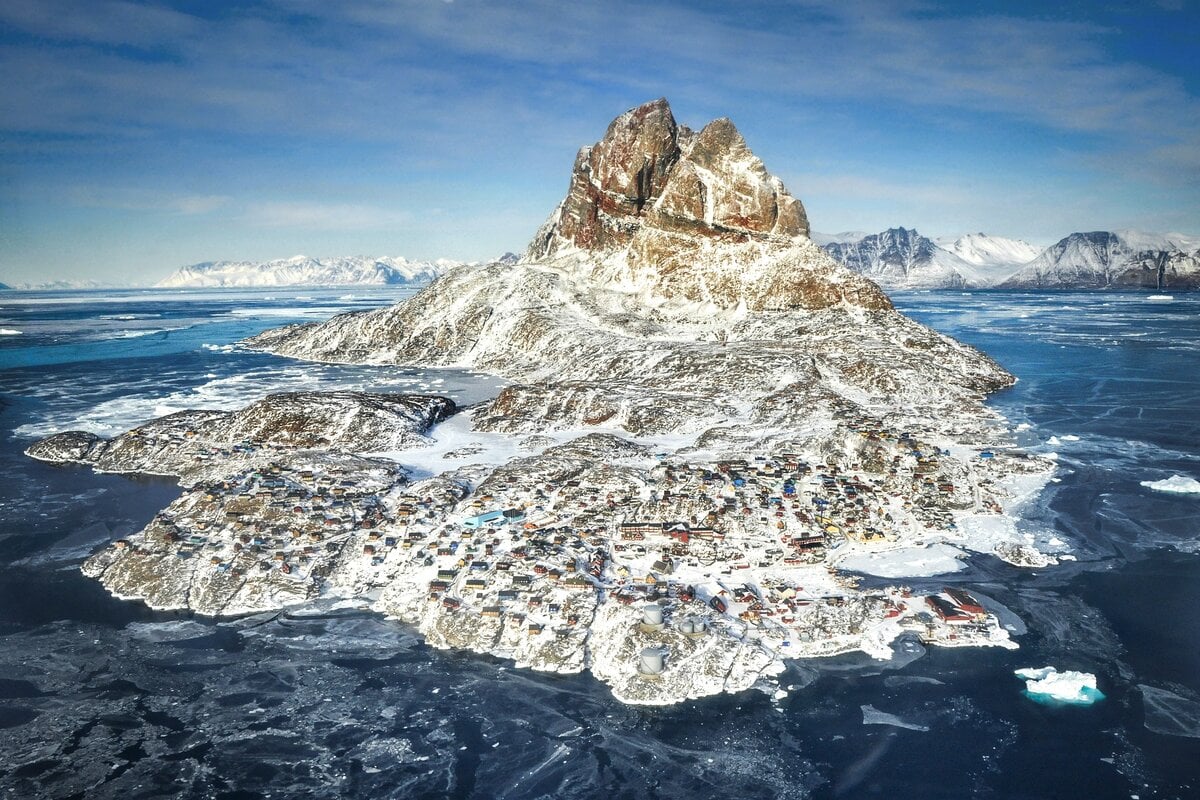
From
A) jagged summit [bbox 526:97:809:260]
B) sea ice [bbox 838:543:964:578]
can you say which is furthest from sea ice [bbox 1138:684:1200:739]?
jagged summit [bbox 526:97:809:260]

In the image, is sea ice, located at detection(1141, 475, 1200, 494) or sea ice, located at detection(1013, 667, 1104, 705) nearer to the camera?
sea ice, located at detection(1013, 667, 1104, 705)

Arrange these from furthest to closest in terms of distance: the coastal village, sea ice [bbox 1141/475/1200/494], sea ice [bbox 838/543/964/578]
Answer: sea ice [bbox 1141/475/1200/494], sea ice [bbox 838/543/964/578], the coastal village

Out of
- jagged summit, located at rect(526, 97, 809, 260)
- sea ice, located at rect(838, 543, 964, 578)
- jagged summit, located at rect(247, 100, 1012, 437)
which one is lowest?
sea ice, located at rect(838, 543, 964, 578)

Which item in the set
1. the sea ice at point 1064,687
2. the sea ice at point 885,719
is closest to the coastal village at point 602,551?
the sea ice at point 1064,687

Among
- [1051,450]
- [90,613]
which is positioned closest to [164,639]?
[90,613]

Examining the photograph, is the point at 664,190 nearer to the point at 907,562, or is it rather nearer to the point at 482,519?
the point at 482,519

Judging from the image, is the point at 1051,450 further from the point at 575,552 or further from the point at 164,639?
the point at 164,639

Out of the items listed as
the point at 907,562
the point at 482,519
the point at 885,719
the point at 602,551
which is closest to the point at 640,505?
the point at 602,551

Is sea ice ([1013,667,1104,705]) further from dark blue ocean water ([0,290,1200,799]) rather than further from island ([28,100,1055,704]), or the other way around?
island ([28,100,1055,704])
